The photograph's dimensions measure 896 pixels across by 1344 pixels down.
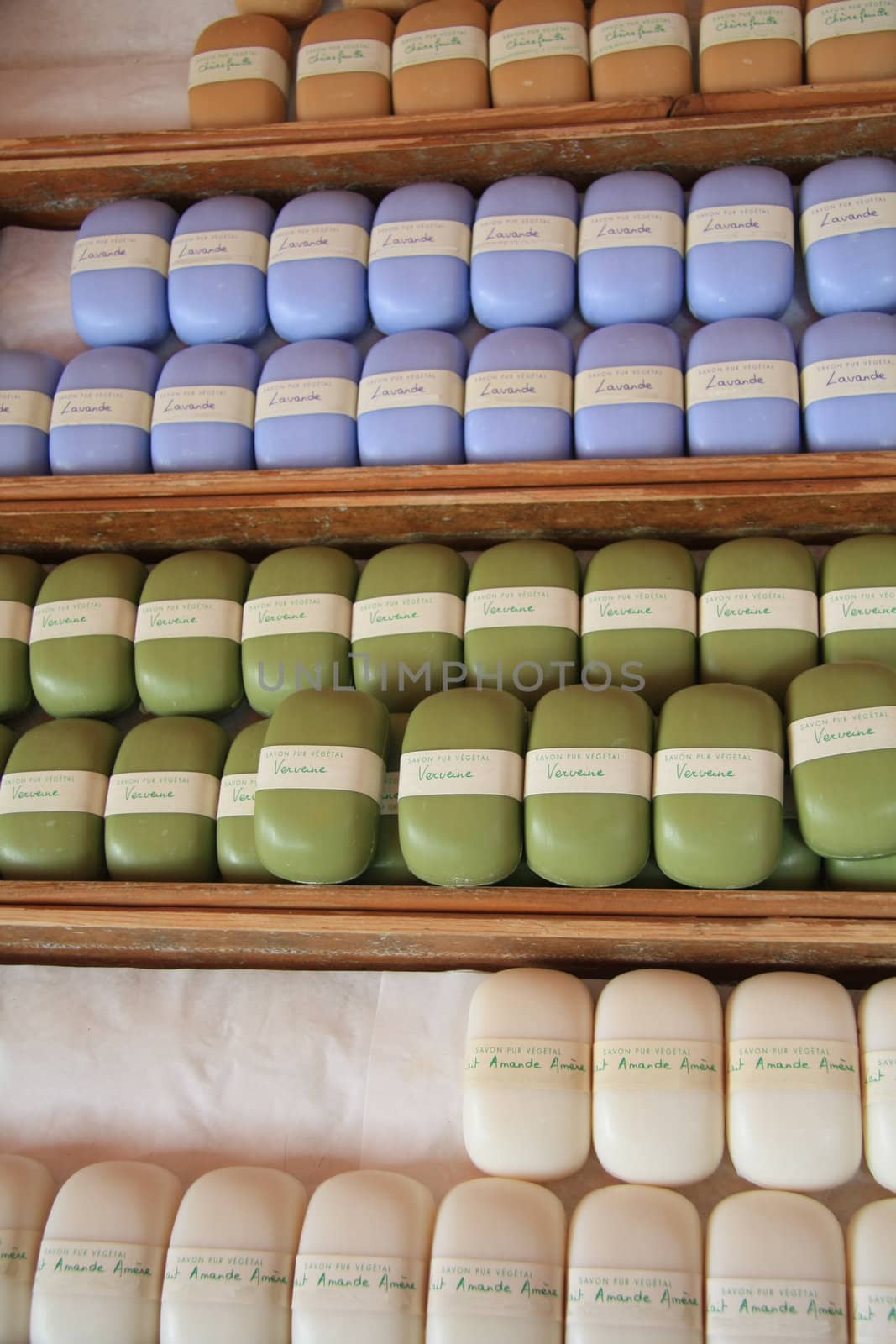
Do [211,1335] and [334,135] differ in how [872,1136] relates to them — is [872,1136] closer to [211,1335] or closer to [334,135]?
[211,1335]

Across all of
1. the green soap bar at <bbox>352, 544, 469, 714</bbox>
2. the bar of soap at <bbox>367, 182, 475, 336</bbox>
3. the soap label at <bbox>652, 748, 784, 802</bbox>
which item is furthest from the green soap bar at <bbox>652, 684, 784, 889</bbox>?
the bar of soap at <bbox>367, 182, 475, 336</bbox>

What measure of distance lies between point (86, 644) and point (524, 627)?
1.51 feet

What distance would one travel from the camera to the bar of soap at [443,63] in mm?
1274

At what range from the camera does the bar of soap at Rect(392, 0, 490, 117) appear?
1.27 meters

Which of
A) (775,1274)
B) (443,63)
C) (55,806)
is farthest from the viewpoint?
(443,63)

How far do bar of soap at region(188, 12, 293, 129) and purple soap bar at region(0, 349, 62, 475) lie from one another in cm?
36

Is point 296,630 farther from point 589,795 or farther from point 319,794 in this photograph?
point 589,795

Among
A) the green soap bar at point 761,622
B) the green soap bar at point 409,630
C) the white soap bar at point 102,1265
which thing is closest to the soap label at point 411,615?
the green soap bar at point 409,630

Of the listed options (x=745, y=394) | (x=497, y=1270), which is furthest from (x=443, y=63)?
(x=497, y=1270)

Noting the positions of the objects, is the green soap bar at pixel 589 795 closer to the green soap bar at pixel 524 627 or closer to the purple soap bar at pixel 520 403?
the green soap bar at pixel 524 627

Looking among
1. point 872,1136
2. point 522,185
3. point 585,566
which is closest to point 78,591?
point 585,566

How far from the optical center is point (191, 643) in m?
1.13

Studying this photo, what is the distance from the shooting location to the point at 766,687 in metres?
1.04

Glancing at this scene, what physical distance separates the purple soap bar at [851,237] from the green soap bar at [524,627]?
1.38ft
